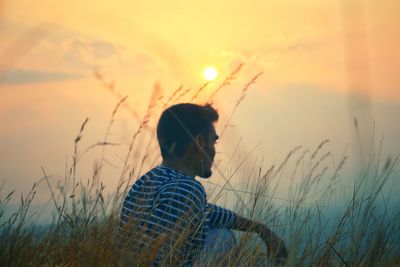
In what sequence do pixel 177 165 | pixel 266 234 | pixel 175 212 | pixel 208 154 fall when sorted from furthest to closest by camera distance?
pixel 208 154
pixel 177 165
pixel 266 234
pixel 175 212

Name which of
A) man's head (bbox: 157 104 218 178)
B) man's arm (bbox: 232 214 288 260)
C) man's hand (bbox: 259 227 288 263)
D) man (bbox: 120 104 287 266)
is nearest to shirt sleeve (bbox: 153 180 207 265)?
man (bbox: 120 104 287 266)

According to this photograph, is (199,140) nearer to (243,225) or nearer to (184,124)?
(184,124)

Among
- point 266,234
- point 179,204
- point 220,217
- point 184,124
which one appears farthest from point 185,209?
point 184,124

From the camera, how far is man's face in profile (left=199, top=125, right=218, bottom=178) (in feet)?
10.8

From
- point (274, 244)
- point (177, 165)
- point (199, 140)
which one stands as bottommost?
point (274, 244)

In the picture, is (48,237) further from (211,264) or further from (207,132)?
(207,132)

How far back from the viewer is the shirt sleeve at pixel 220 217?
295 cm

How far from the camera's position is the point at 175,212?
278cm

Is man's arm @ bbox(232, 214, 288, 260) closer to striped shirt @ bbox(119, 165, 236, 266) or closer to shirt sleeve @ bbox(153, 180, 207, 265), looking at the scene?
striped shirt @ bbox(119, 165, 236, 266)

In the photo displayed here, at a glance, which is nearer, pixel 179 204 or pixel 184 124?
pixel 179 204

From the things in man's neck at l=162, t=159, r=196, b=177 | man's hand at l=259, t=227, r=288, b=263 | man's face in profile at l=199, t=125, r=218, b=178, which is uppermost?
man's face in profile at l=199, t=125, r=218, b=178

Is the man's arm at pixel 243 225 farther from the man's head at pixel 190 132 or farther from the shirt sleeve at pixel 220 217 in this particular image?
the man's head at pixel 190 132

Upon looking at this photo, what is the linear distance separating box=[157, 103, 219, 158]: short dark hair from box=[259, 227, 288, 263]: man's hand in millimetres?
732

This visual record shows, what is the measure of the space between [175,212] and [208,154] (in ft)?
2.06
